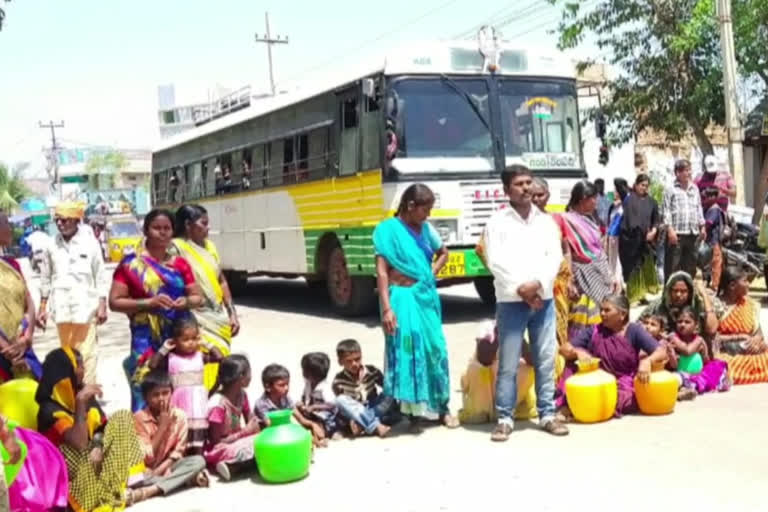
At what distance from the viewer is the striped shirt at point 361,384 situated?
17.7 feet

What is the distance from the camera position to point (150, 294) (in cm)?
491

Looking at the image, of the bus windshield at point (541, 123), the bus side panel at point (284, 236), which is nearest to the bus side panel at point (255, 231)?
the bus side panel at point (284, 236)

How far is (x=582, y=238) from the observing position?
5.97 meters

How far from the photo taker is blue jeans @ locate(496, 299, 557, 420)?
16.9 feet

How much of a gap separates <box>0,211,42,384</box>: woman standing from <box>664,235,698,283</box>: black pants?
7.00m

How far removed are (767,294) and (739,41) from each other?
5957 mm

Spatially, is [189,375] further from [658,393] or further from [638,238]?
[638,238]

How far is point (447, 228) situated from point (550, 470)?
535 centimetres

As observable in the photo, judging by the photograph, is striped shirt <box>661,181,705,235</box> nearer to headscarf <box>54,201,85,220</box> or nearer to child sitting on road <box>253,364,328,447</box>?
child sitting on road <box>253,364,328,447</box>

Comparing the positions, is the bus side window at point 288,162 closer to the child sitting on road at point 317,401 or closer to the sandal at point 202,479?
the child sitting on road at point 317,401

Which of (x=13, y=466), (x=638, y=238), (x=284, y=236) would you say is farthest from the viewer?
(x=284, y=236)

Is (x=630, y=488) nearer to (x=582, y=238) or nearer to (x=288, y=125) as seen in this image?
(x=582, y=238)

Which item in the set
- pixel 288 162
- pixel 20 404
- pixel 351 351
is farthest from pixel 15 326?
pixel 288 162

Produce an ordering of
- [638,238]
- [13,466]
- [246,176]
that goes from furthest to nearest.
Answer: [246,176] → [638,238] → [13,466]
